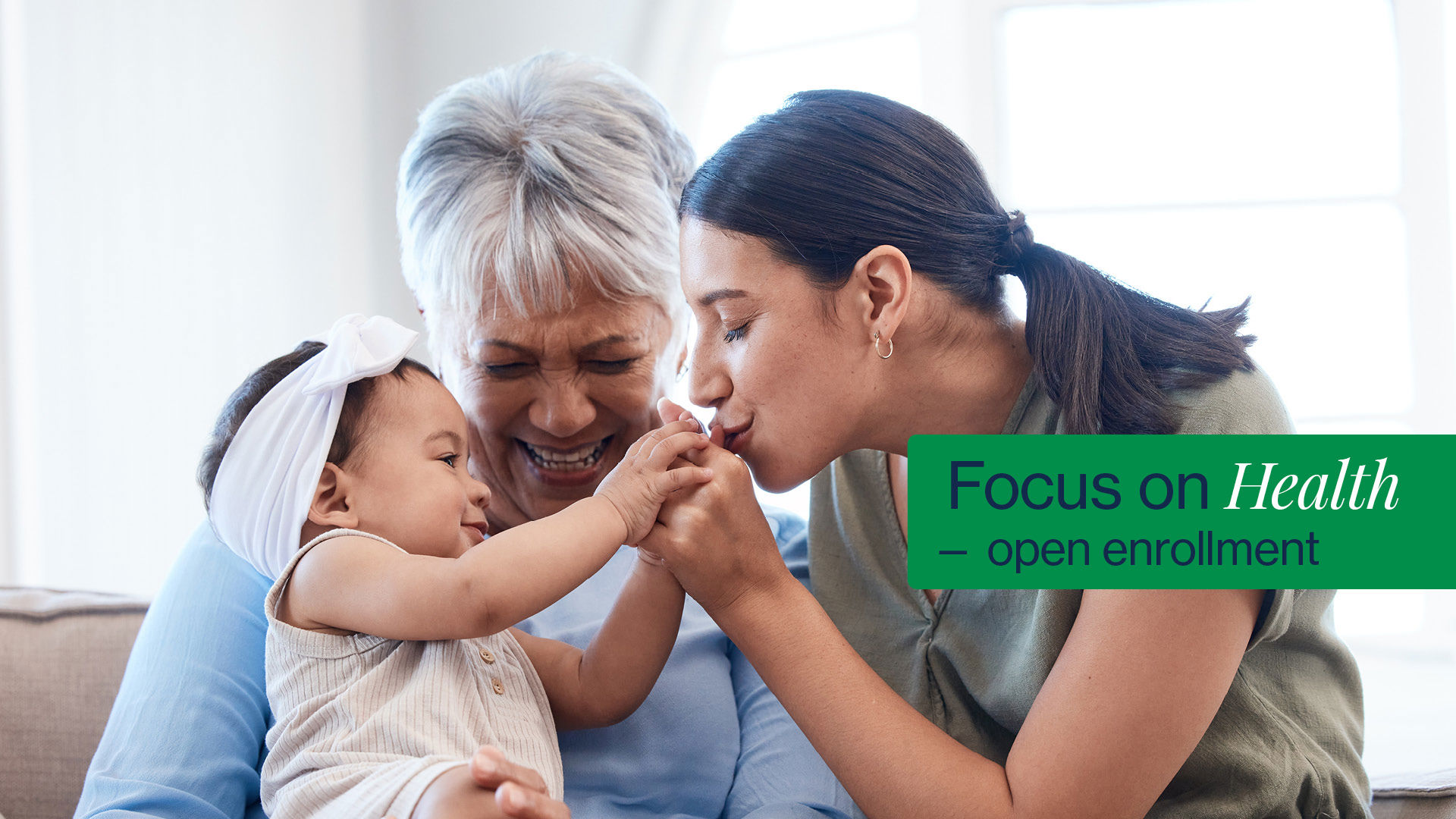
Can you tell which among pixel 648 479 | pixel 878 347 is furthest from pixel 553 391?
pixel 878 347

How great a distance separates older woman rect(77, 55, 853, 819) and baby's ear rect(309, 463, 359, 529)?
12.0 inches

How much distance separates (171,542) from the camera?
9.29ft

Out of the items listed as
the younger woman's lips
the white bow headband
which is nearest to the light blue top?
the white bow headband

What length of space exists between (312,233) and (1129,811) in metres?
2.72

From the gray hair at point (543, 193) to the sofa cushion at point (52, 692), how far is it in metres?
0.70

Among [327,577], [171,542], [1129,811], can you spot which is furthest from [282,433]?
[171,542]

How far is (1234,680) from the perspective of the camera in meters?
1.32

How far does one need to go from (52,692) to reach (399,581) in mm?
856

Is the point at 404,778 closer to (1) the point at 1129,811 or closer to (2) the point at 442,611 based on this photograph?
(2) the point at 442,611

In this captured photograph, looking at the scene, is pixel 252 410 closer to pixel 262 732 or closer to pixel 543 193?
pixel 262 732

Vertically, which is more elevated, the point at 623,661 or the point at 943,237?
the point at 943,237

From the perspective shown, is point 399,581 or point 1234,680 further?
point 1234,680

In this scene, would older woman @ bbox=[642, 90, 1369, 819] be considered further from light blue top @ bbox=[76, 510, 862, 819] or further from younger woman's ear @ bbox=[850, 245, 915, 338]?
light blue top @ bbox=[76, 510, 862, 819]

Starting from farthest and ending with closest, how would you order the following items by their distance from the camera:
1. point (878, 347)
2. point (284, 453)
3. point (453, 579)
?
point (878, 347) < point (284, 453) < point (453, 579)
